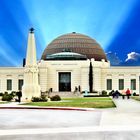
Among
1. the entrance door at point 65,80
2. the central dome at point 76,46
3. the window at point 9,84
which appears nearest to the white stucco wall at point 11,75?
the window at point 9,84

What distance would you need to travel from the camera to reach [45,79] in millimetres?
89625

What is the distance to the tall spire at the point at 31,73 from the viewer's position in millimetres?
54406

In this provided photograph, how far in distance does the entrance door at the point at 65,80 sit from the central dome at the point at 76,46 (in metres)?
10.9

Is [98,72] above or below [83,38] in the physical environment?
below

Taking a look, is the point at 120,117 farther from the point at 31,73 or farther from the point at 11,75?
the point at 11,75

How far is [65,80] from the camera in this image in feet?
300

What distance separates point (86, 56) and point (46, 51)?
12.7 meters

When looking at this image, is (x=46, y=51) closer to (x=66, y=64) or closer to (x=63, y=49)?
(x=63, y=49)

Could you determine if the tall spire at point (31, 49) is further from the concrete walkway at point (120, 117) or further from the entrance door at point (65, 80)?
the entrance door at point (65, 80)

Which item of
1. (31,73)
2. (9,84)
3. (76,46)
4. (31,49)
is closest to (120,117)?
(31,49)

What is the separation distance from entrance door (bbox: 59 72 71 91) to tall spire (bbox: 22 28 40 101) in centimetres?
3530

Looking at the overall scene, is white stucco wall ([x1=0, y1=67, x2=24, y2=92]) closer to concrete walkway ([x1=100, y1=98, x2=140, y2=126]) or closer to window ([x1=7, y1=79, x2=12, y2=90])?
window ([x1=7, y1=79, x2=12, y2=90])

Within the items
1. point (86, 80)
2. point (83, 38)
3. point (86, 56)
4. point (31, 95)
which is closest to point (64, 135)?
point (31, 95)

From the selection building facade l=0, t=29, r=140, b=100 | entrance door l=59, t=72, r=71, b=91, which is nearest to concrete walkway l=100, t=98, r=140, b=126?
building facade l=0, t=29, r=140, b=100
